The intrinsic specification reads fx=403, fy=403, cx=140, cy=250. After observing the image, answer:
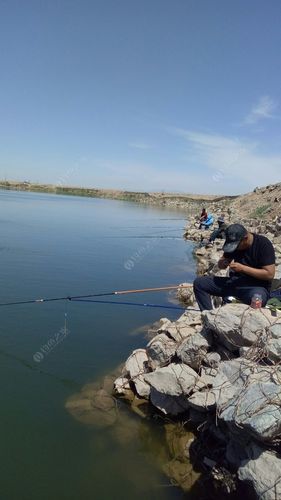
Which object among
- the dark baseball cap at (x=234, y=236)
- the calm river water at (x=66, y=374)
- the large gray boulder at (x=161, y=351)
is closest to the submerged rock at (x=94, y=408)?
the calm river water at (x=66, y=374)

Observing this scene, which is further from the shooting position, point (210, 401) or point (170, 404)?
point (170, 404)

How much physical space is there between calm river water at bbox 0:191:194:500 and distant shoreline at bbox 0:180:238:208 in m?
86.5

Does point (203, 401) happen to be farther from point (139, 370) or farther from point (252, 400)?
point (139, 370)

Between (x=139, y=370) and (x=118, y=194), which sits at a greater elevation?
(x=118, y=194)

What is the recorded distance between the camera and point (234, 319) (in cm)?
583

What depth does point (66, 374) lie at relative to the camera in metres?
7.37

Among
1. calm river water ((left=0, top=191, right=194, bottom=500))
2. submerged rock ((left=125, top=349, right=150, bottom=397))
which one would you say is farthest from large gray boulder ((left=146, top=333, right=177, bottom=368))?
calm river water ((left=0, top=191, right=194, bottom=500))

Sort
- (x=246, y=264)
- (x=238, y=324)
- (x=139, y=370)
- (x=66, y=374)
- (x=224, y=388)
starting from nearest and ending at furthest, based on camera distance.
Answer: (x=224, y=388)
(x=238, y=324)
(x=246, y=264)
(x=139, y=370)
(x=66, y=374)

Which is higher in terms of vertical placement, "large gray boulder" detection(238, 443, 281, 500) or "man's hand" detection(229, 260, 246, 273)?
"man's hand" detection(229, 260, 246, 273)

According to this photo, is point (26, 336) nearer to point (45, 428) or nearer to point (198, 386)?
point (45, 428)

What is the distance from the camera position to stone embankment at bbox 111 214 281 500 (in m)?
4.09

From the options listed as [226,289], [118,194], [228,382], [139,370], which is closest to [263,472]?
[228,382]

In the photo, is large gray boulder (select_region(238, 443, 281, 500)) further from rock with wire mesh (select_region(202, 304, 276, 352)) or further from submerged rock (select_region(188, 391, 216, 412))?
rock with wire mesh (select_region(202, 304, 276, 352))

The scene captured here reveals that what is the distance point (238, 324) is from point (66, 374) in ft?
11.2
